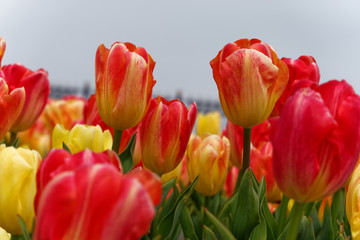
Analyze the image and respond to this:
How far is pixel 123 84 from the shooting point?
0.71 meters

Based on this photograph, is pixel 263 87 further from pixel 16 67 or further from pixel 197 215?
pixel 16 67

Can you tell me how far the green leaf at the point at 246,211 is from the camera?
69cm

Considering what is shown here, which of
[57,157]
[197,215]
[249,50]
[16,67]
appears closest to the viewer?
[57,157]

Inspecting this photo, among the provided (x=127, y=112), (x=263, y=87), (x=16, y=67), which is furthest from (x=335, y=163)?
(x=16, y=67)

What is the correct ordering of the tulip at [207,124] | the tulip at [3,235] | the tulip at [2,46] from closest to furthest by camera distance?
the tulip at [3,235] < the tulip at [2,46] < the tulip at [207,124]

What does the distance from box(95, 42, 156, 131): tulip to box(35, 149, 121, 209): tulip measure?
Result: 29cm

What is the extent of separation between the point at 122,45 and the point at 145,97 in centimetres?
10

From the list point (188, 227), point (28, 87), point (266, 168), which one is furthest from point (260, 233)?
point (28, 87)

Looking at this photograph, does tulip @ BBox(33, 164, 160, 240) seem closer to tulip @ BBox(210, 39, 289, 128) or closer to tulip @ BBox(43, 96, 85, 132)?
tulip @ BBox(210, 39, 289, 128)

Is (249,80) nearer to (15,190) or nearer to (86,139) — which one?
(86,139)

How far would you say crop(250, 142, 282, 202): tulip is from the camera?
1.07 meters

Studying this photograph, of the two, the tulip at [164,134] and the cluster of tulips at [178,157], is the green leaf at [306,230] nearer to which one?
the cluster of tulips at [178,157]

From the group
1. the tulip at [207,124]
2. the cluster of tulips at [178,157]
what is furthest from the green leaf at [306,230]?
the tulip at [207,124]

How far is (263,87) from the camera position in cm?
71
